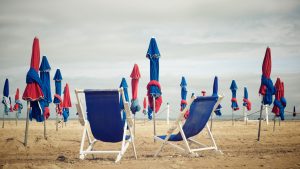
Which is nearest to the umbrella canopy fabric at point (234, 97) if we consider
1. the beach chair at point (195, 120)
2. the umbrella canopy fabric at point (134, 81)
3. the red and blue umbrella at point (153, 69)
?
the umbrella canopy fabric at point (134, 81)

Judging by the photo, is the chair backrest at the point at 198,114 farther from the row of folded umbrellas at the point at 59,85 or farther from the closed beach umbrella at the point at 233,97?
the closed beach umbrella at the point at 233,97

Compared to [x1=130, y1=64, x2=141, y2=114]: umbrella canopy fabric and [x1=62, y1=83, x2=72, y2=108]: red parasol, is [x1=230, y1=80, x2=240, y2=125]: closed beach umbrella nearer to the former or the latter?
[x1=62, y1=83, x2=72, y2=108]: red parasol

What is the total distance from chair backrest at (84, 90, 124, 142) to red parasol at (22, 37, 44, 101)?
8.17ft

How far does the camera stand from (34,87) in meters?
6.35

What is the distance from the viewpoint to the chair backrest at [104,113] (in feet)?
13.8

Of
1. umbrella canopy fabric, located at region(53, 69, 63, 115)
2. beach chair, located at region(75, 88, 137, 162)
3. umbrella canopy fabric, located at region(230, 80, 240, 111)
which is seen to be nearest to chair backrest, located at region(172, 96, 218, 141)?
beach chair, located at region(75, 88, 137, 162)

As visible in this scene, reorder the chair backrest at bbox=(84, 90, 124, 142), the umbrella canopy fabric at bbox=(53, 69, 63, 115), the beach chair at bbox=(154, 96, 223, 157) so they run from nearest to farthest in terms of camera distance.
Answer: the chair backrest at bbox=(84, 90, 124, 142), the beach chair at bbox=(154, 96, 223, 157), the umbrella canopy fabric at bbox=(53, 69, 63, 115)

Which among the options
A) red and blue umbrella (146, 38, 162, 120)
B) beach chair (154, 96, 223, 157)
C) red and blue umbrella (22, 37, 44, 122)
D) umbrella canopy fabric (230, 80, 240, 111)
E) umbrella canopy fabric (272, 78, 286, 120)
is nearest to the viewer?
beach chair (154, 96, 223, 157)

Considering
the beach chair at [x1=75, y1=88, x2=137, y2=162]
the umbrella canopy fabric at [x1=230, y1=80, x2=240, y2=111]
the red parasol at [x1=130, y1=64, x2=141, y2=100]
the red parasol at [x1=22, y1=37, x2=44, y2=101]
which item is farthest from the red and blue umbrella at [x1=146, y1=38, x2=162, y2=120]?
the umbrella canopy fabric at [x1=230, y1=80, x2=240, y2=111]

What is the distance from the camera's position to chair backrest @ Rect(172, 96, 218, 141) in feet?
15.3

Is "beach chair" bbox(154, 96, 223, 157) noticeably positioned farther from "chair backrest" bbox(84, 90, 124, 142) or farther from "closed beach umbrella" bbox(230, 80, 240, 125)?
"closed beach umbrella" bbox(230, 80, 240, 125)

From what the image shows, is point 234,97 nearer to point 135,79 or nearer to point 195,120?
point 135,79

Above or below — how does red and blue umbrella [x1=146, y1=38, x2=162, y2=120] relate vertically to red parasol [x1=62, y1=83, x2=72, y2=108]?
above

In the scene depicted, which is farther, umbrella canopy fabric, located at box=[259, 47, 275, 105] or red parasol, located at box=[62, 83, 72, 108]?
red parasol, located at box=[62, 83, 72, 108]
